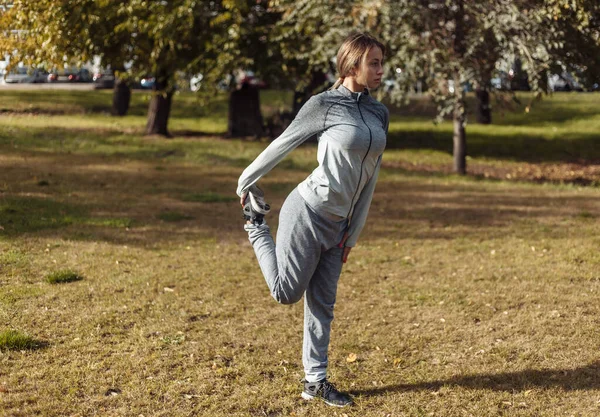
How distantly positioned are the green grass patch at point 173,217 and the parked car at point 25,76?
16.3 ft

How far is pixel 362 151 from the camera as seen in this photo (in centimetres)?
460

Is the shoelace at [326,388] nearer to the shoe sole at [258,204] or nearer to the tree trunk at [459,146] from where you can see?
the shoe sole at [258,204]

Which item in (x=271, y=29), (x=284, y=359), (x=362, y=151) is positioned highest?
(x=271, y=29)

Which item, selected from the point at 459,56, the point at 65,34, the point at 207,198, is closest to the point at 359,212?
the point at 207,198

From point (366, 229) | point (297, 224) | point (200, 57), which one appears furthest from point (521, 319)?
point (200, 57)

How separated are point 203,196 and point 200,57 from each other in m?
6.29

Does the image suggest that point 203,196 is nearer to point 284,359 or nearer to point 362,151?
point 284,359

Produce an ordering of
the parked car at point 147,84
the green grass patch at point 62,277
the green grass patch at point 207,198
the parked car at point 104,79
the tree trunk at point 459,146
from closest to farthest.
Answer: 1. the green grass patch at point 62,277
2. the green grass patch at point 207,198
3. the tree trunk at point 459,146
4. the parked car at point 104,79
5. the parked car at point 147,84

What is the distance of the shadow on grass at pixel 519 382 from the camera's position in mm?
5457

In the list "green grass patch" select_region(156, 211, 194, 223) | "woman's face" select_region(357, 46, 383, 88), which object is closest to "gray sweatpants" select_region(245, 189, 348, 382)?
"woman's face" select_region(357, 46, 383, 88)

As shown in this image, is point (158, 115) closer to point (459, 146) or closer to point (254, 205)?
point (459, 146)

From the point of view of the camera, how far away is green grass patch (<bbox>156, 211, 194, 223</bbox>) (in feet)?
37.8

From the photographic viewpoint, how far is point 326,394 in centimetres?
512

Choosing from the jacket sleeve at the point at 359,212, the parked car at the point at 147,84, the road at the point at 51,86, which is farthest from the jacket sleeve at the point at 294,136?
the parked car at the point at 147,84
